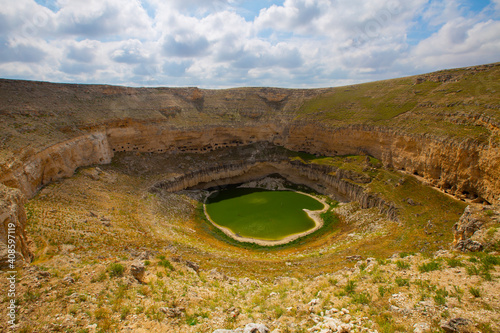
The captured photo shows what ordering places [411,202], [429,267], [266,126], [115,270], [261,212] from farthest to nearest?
[266,126], [261,212], [411,202], [115,270], [429,267]

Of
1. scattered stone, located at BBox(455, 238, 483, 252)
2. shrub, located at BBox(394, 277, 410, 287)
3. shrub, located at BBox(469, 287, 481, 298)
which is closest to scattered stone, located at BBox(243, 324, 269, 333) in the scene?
shrub, located at BBox(394, 277, 410, 287)

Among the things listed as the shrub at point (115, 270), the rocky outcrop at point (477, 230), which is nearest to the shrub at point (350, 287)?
the rocky outcrop at point (477, 230)

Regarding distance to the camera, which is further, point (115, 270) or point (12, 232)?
point (12, 232)

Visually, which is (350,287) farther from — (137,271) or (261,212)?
(261,212)

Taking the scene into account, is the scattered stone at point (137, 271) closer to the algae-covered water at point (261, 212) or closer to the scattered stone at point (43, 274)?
A: the scattered stone at point (43, 274)

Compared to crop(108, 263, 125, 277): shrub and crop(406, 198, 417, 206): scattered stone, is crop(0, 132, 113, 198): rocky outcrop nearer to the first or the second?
crop(108, 263, 125, 277): shrub

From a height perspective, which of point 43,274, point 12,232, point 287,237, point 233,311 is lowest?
point 287,237

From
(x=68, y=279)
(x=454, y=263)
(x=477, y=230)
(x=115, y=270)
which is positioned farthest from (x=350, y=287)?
(x=68, y=279)

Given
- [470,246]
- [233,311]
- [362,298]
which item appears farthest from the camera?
[470,246]
